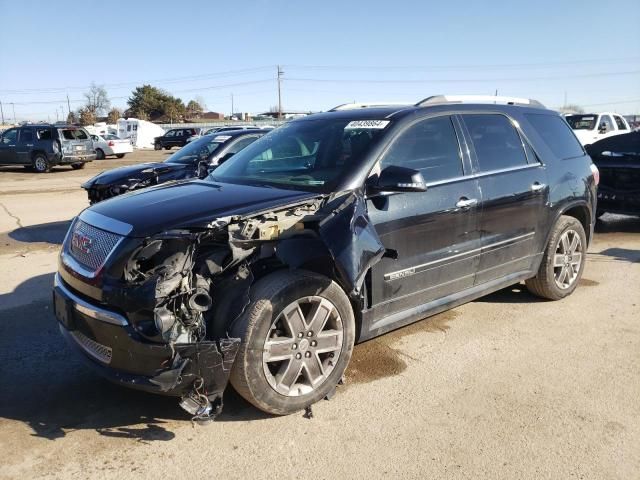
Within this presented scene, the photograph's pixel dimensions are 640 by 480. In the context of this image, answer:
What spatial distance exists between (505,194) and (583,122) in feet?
60.1

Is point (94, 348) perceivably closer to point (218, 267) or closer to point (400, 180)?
point (218, 267)

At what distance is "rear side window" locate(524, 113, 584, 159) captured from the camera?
17.0ft

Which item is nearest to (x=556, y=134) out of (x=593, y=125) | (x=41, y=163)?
(x=593, y=125)

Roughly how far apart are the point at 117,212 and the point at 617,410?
3323 millimetres

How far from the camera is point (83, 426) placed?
320 centimetres

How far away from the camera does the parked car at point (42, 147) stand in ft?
72.8

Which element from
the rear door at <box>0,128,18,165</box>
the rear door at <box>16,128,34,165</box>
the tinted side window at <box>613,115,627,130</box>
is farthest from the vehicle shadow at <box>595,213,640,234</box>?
the rear door at <box>0,128,18,165</box>

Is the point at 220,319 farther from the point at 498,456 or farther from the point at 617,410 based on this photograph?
the point at 617,410

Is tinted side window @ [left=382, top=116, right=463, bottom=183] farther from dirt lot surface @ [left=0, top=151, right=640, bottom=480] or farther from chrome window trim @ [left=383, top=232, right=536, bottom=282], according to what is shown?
dirt lot surface @ [left=0, top=151, right=640, bottom=480]

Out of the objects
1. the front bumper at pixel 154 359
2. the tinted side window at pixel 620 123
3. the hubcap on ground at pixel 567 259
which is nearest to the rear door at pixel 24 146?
the front bumper at pixel 154 359

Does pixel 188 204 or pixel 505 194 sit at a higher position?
pixel 188 204

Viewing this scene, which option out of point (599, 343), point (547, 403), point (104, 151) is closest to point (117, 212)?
point (547, 403)

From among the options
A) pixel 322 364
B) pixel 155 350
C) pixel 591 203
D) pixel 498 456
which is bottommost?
pixel 498 456

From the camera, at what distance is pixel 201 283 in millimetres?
3062
